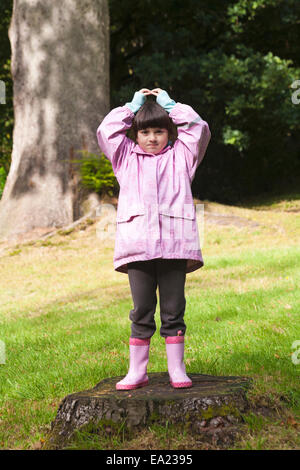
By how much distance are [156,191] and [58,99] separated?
9109 mm

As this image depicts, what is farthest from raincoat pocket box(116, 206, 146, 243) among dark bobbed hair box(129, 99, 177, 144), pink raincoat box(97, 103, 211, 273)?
dark bobbed hair box(129, 99, 177, 144)

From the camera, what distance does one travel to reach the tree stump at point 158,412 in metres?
3.09

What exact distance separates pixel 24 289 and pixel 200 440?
621 cm

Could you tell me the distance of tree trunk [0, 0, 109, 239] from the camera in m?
11.8

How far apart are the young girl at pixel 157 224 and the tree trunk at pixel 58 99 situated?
27.0 feet

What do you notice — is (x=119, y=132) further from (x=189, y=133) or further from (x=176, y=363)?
(x=176, y=363)

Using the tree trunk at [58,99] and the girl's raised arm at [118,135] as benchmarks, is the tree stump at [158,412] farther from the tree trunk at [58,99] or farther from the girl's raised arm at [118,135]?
the tree trunk at [58,99]

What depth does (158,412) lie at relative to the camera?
3154 mm

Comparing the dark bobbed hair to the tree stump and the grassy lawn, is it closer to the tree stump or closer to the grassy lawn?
the tree stump

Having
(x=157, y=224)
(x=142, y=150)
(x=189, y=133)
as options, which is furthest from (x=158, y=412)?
(x=189, y=133)

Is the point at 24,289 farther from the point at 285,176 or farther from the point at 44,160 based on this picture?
the point at 285,176

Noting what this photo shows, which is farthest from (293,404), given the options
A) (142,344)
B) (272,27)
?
(272,27)

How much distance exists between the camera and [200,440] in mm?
3041

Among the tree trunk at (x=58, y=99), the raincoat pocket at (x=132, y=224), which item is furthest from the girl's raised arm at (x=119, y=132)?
the tree trunk at (x=58, y=99)
